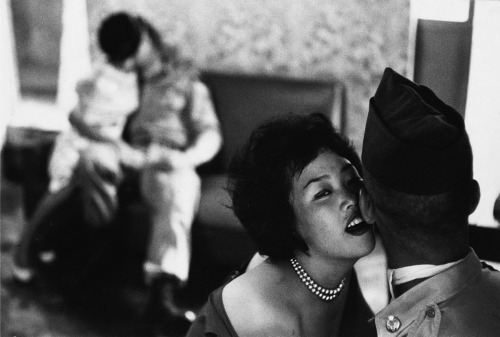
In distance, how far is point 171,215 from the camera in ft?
10.0

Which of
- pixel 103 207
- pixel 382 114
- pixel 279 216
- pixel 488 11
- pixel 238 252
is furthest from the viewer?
pixel 103 207

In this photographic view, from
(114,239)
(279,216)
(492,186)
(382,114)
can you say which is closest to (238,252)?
(114,239)

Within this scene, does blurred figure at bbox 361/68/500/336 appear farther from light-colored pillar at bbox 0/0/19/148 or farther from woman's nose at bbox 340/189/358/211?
light-colored pillar at bbox 0/0/19/148

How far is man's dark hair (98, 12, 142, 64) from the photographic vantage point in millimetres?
3021

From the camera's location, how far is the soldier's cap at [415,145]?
1261mm

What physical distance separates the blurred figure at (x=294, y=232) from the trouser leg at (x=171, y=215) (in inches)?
47.8

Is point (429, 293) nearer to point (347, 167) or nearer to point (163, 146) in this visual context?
point (347, 167)

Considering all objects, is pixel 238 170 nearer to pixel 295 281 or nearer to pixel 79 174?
pixel 295 281

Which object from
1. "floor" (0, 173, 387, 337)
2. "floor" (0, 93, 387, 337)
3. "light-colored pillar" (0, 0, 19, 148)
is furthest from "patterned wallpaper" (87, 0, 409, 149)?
"floor" (0, 173, 387, 337)

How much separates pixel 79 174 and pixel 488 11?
73.9 inches

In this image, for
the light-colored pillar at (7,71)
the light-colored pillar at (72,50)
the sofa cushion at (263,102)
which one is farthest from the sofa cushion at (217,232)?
the light-colored pillar at (7,71)

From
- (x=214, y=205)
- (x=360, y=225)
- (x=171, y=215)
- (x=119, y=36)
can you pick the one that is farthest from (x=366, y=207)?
(x=119, y=36)

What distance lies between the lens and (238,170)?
71.0 inches

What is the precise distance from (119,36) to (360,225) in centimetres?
184
